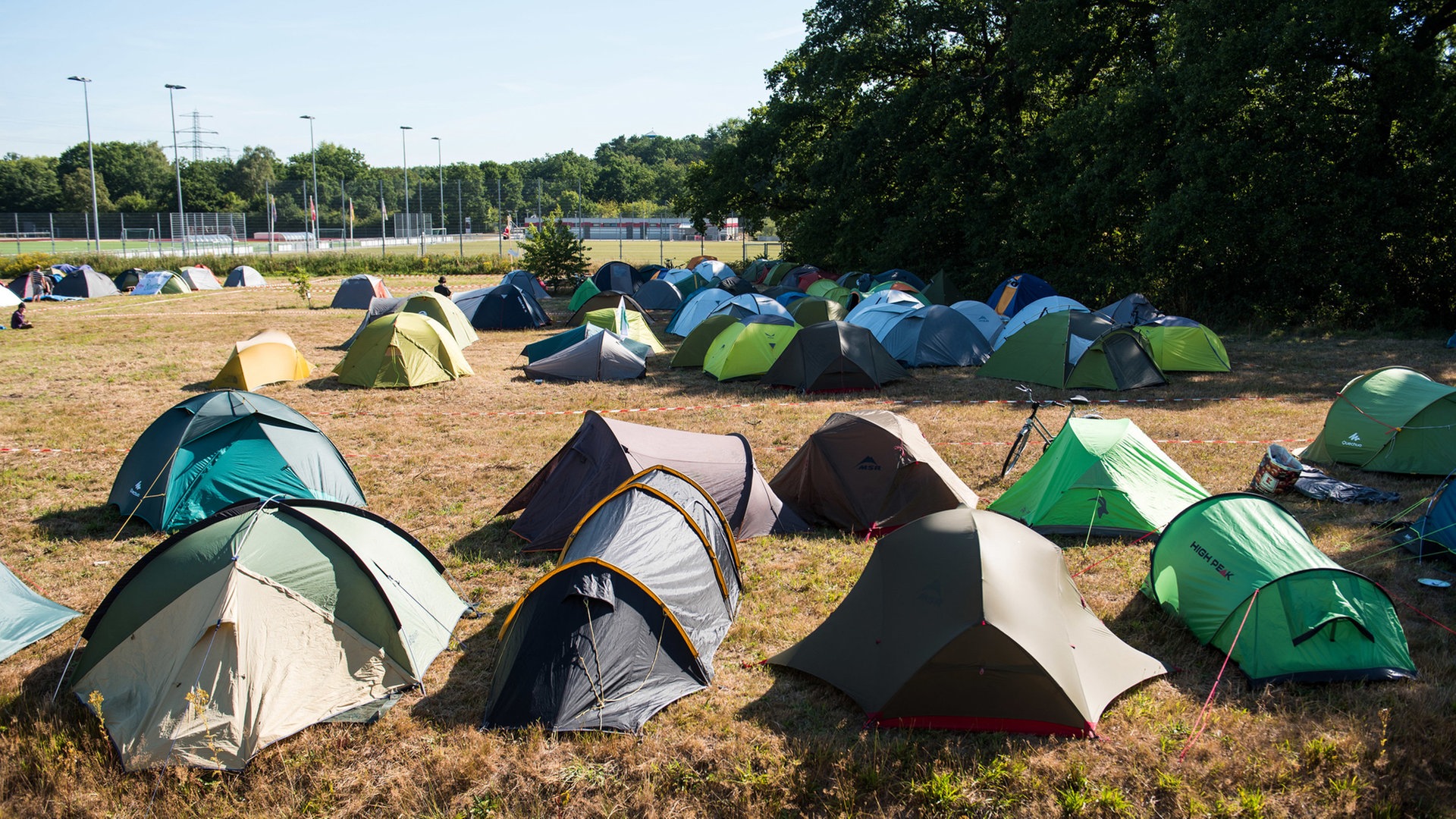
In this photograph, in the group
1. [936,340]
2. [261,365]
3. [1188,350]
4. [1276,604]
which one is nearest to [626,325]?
[936,340]

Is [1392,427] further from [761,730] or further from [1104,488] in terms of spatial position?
[761,730]

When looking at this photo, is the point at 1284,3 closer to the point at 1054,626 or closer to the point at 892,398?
the point at 892,398

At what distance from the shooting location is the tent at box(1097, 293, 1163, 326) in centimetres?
1698

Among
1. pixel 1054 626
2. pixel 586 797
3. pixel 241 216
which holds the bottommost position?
pixel 586 797

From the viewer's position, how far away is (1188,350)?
49.7 ft

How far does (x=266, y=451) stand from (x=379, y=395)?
6038mm

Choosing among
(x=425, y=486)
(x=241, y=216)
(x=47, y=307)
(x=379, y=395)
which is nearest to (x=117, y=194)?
(x=241, y=216)

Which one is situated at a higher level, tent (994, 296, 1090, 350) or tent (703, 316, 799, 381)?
tent (994, 296, 1090, 350)

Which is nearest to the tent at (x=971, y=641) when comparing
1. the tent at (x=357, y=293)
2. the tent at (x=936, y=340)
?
the tent at (x=936, y=340)

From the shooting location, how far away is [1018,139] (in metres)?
24.3

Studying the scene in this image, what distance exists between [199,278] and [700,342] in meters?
28.6

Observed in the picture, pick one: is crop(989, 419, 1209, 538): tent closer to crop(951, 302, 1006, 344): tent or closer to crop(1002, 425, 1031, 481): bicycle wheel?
crop(1002, 425, 1031, 481): bicycle wheel

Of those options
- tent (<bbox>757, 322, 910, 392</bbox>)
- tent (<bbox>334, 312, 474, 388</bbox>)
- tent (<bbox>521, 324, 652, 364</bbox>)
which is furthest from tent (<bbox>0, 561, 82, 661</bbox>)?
tent (<bbox>521, 324, 652, 364</bbox>)

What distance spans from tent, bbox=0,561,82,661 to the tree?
26.6 m
